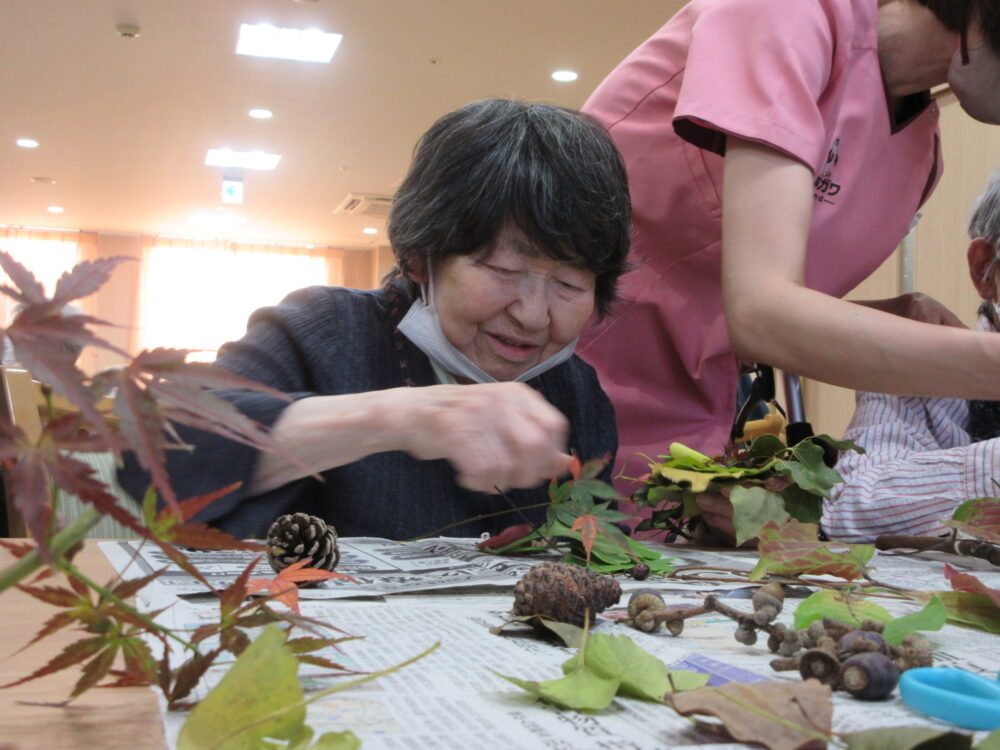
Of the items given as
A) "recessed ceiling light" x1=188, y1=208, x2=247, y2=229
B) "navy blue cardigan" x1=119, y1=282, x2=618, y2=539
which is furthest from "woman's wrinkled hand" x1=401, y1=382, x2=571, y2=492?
"recessed ceiling light" x1=188, y1=208, x2=247, y2=229

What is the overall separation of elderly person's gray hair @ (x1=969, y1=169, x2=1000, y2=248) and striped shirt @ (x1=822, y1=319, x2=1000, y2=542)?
0.12m

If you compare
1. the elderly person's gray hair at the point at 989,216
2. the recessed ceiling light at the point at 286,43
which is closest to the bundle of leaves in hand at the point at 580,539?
the elderly person's gray hair at the point at 989,216

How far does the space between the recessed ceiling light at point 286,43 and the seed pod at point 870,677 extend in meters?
5.02

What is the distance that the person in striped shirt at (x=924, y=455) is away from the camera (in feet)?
3.76

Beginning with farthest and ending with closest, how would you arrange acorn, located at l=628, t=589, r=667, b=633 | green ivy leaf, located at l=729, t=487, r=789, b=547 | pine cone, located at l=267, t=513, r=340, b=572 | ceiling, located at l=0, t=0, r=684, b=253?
1. ceiling, located at l=0, t=0, r=684, b=253
2. green ivy leaf, located at l=729, t=487, r=789, b=547
3. pine cone, located at l=267, t=513, r=340, b=572
4. acorn, located at l=628, t=589, r=667, b=633

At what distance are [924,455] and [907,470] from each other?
0.03 metres

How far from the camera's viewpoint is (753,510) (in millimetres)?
943

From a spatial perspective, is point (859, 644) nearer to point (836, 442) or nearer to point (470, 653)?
point (470, 653)

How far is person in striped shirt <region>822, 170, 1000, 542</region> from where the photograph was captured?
1146 millimetres

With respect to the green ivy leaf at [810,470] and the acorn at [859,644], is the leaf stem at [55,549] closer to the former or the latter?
the acorn at [859,644]

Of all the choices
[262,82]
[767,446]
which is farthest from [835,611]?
[262,82]

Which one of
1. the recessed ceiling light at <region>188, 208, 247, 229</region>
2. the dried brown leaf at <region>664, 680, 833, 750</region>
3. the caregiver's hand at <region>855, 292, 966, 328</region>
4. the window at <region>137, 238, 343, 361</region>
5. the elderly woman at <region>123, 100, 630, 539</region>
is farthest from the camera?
the window at <region>137, 238, 343, 361</region>

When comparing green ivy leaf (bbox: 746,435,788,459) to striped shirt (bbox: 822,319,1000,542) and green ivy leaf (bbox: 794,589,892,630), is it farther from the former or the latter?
green ivy leaf (bbox: 794,589,892,630)

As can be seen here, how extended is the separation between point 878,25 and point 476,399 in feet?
2.83
